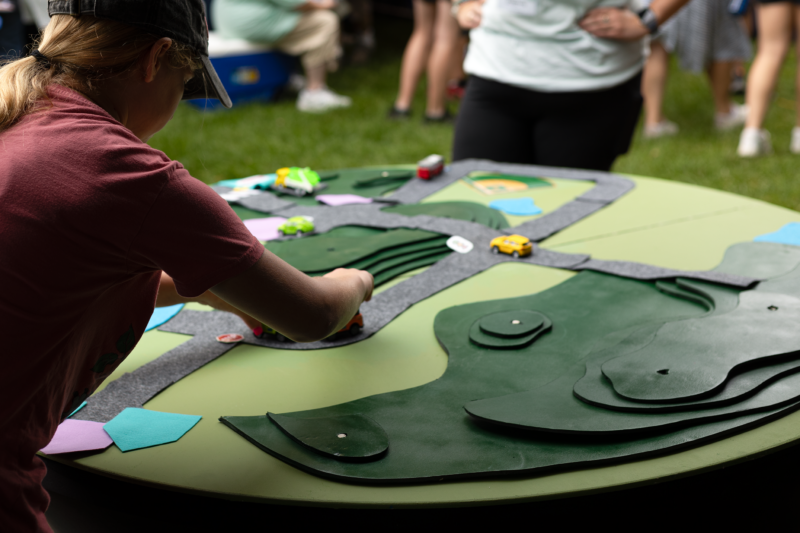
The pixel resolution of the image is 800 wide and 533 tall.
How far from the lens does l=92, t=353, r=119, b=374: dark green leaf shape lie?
2.71ft

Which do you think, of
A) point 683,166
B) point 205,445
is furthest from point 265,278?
point 683,166

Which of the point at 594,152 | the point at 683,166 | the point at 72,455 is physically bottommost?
the point at 683,166

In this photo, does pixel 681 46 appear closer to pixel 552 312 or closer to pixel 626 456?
pixel 552 312

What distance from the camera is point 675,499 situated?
0.77 m

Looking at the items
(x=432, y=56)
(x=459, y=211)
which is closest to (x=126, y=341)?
(x=459, y=211)

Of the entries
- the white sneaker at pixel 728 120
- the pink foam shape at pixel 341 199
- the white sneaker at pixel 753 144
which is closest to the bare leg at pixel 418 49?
the white sneaker at pixel 728 120

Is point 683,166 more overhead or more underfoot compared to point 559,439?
more underfoot

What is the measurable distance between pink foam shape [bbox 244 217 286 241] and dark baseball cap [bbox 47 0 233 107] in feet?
2.01

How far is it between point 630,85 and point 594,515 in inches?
54.0

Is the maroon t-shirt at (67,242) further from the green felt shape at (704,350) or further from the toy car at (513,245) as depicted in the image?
the toy car at (513,245)

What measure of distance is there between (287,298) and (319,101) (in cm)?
413

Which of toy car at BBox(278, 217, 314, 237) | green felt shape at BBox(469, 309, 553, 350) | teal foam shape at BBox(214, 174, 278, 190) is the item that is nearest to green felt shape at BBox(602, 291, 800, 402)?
green felt shape at BBox(469, 309, 553, 350)

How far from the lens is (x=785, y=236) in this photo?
1339mm

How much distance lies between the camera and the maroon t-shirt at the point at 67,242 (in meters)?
0.68
